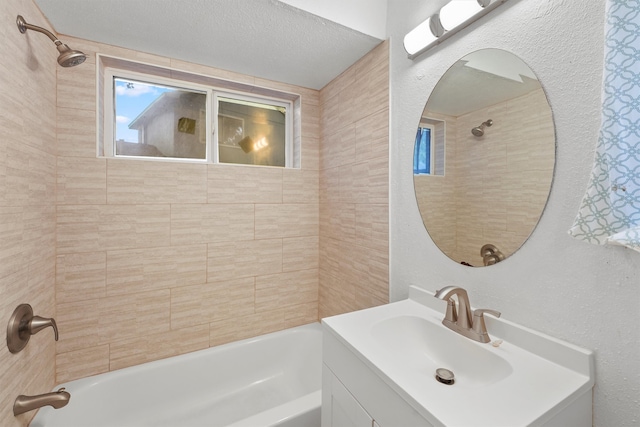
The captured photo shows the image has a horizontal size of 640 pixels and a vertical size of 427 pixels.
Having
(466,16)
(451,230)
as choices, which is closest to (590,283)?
(451,230)

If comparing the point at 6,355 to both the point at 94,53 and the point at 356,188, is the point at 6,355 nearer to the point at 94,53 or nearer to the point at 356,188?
the point at 94,53

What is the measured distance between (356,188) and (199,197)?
1.03 metres

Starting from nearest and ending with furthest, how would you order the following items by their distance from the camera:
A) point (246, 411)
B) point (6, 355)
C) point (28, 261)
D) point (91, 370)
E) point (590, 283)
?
point (590, 283) → point (6, 355) → point (28, 261) → point (91, 370) → point (246, 411)

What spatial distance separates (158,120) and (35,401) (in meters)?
1.55

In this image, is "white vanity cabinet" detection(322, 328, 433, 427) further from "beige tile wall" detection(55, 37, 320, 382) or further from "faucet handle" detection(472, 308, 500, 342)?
"beige tile wall" detection(55, 37, 320, 382)

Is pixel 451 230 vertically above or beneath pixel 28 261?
above

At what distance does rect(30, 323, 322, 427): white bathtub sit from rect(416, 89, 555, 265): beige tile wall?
105 centimetres

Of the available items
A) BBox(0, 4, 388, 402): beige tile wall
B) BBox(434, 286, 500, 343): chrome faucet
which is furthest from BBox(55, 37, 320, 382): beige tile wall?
BBox(434, 286, 500, 343): chrome faucet

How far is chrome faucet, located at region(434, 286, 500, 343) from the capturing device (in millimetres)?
958

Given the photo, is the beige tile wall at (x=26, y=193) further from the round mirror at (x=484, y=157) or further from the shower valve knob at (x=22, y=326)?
the round mirror at (x=484, y=157)

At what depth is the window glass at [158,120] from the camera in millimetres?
1716

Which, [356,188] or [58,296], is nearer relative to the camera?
[58,296]

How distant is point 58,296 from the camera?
1.46 m

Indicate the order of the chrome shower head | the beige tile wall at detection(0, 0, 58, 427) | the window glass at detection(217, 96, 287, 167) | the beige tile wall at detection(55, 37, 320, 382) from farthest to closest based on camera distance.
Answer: the window glass at detection(217, 96, 287, 167) < the beige tile wall at detection(55, 37, 320, 382) < the chrome shower head < the beige tile wall at detection(0, 0, 58, 427)
